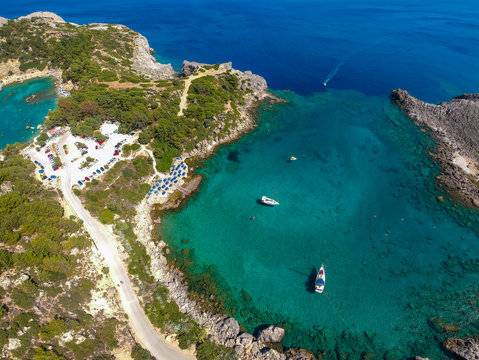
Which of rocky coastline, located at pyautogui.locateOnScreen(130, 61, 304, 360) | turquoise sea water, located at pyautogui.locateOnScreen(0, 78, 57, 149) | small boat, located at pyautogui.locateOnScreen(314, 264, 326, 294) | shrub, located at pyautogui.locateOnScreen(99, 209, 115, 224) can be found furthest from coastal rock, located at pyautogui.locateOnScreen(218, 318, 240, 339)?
turquoise sea water, located at pyautogui.locateOnScreen(0, 78, 57, 149)

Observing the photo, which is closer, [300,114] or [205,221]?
[205,221]

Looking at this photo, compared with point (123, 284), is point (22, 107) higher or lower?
higher

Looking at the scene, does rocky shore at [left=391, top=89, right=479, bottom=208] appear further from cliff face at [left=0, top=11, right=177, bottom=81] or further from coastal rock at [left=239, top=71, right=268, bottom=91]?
cliff face at [left=0, top=11, right=177, bottom=81]

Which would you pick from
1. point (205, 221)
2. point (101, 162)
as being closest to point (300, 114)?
point (205, 221)

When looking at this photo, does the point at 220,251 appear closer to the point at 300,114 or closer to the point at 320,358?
the point at 320,358

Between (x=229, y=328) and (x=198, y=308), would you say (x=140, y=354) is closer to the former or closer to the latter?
(x=198, y=308)

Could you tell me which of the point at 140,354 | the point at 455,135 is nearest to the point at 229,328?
the point at 140,354
